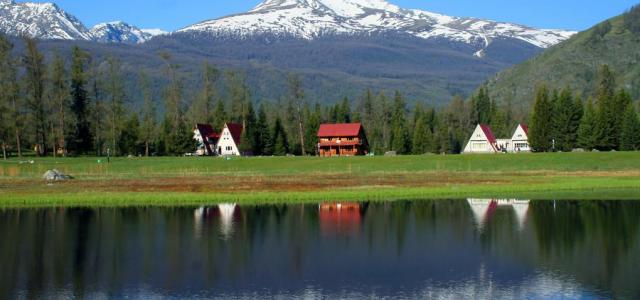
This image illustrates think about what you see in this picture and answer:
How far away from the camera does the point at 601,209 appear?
5131 cm

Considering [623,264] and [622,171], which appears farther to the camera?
[622,171]

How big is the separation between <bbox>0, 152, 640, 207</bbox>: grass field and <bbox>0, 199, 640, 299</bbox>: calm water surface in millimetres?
6294

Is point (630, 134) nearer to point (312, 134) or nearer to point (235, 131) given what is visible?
point (312, 134)

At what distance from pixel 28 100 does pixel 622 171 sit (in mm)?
80389

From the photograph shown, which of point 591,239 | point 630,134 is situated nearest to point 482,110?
point 630,134

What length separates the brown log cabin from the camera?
5851 inches

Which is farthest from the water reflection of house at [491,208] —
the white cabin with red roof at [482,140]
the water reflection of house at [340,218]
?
the white cabin with red roof at [482,140]

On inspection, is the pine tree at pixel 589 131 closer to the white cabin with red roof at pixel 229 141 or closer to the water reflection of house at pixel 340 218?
the white cabin with red roof at pixel 229 141

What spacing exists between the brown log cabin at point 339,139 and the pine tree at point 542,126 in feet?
113

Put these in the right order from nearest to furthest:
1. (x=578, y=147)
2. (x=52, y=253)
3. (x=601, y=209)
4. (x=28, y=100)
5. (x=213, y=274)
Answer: (x=213, y=274) < (x=52, y=253) < (x=601, y=209) < (x=28, y=100) < (x=578, y=147)

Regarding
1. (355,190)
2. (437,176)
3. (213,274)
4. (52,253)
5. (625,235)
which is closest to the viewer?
(213,274)

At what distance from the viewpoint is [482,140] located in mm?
159125

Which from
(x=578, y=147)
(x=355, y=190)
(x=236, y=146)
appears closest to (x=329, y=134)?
(x=236, y=146)

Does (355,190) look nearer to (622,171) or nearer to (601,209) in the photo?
(601,209)
